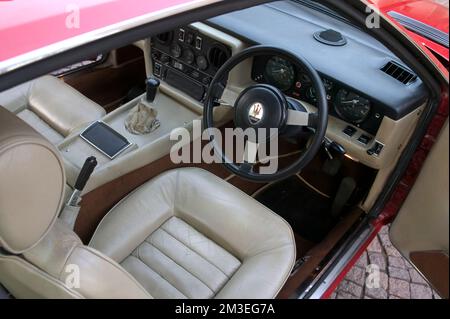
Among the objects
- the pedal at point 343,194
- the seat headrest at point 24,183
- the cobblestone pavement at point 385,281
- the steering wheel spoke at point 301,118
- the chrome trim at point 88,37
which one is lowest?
the cobblestone pavement at point 385,281

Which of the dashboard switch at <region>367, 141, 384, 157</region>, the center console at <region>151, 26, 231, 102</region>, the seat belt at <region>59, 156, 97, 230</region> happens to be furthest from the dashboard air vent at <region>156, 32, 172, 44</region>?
the dashboard switch at <region>367, 141, 384, 157</region>

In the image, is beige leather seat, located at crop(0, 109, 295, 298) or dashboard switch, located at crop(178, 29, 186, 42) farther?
dashboard switch, located at crop(178, 29, 186, 42)

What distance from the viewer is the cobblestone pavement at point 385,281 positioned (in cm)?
213

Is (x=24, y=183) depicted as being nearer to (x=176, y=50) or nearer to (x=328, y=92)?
(x=328, y=92)

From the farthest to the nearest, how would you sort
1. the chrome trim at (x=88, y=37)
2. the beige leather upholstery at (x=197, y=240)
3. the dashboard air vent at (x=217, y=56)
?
the dashboard air vent at (x=217, y=56) < the beige leather upholstery at (x=197, y=240) < the chrome trim at (x=88, y=37)

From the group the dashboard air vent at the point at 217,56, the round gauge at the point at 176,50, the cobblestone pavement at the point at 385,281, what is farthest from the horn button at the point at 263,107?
the cobblestone pavement at the point at 385,281

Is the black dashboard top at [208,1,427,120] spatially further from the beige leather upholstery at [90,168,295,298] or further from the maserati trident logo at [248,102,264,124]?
the beige leather upholstery at [90,168,295,298]

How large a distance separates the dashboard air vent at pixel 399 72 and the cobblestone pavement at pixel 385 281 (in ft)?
2.49

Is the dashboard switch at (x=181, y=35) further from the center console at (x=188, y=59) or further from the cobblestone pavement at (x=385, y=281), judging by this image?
the cobblestone pavement at (x=385, y=281)

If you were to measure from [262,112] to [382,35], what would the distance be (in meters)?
0.47

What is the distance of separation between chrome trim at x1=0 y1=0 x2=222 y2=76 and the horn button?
505 millimetres

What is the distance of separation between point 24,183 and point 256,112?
877mm

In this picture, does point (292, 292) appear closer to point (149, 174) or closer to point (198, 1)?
point (149, 174)

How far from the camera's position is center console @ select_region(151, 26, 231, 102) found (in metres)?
2.00
